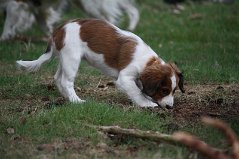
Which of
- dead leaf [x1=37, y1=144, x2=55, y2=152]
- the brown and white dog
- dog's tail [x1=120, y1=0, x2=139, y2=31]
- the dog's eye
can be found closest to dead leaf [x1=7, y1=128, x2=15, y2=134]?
dead leaf [x1=37, y1=144, x2=55, y2=152]

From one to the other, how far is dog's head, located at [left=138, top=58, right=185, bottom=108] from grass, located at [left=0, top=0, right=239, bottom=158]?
28 centimetres

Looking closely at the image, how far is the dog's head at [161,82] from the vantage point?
7195 millimetres

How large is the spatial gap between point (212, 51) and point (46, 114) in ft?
19.9

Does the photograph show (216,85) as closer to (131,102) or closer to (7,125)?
(131,102)

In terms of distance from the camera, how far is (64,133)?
244 inches

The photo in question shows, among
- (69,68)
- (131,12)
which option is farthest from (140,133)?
(131,12)

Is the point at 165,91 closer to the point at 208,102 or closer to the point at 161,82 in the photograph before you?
the point at 161,82

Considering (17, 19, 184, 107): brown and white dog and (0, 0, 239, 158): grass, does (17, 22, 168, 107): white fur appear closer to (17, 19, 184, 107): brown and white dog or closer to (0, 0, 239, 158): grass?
(17, 19, 184, 107): brown and white dog

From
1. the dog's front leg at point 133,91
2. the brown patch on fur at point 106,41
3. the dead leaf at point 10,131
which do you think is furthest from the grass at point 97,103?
the brown patch on fur at point 106,41

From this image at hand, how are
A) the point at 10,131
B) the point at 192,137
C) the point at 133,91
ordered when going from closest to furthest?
the point at 192,137
the point at 10,131
the point at 133,91

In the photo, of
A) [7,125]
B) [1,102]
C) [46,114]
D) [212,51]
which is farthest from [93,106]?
[212,51]

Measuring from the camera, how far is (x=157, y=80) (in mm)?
7195

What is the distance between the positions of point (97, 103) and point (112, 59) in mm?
1058

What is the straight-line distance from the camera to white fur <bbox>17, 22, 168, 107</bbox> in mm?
7586
